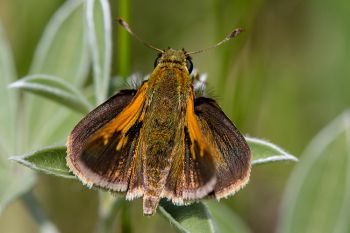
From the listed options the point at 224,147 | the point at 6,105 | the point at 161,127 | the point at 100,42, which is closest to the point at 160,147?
the point at 161,127

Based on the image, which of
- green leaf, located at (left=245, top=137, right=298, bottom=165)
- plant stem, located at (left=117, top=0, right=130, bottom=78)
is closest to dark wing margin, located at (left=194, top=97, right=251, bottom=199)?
green leaf, located at (left=245, top=137, right=298, bottom=165)

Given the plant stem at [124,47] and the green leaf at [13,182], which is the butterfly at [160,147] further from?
the plant stem at [124,47]

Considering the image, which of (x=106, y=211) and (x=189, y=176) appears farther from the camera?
(x=106, y=211)

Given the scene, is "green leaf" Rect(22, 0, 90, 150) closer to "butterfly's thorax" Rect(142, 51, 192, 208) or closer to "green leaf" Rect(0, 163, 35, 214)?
"green leaf" Rect(0, 163, 35, 214)

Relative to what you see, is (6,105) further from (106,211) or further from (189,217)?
(189,217)

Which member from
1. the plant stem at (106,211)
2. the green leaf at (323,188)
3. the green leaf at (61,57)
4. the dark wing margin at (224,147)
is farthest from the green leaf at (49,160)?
the green leaf at (323,188)
